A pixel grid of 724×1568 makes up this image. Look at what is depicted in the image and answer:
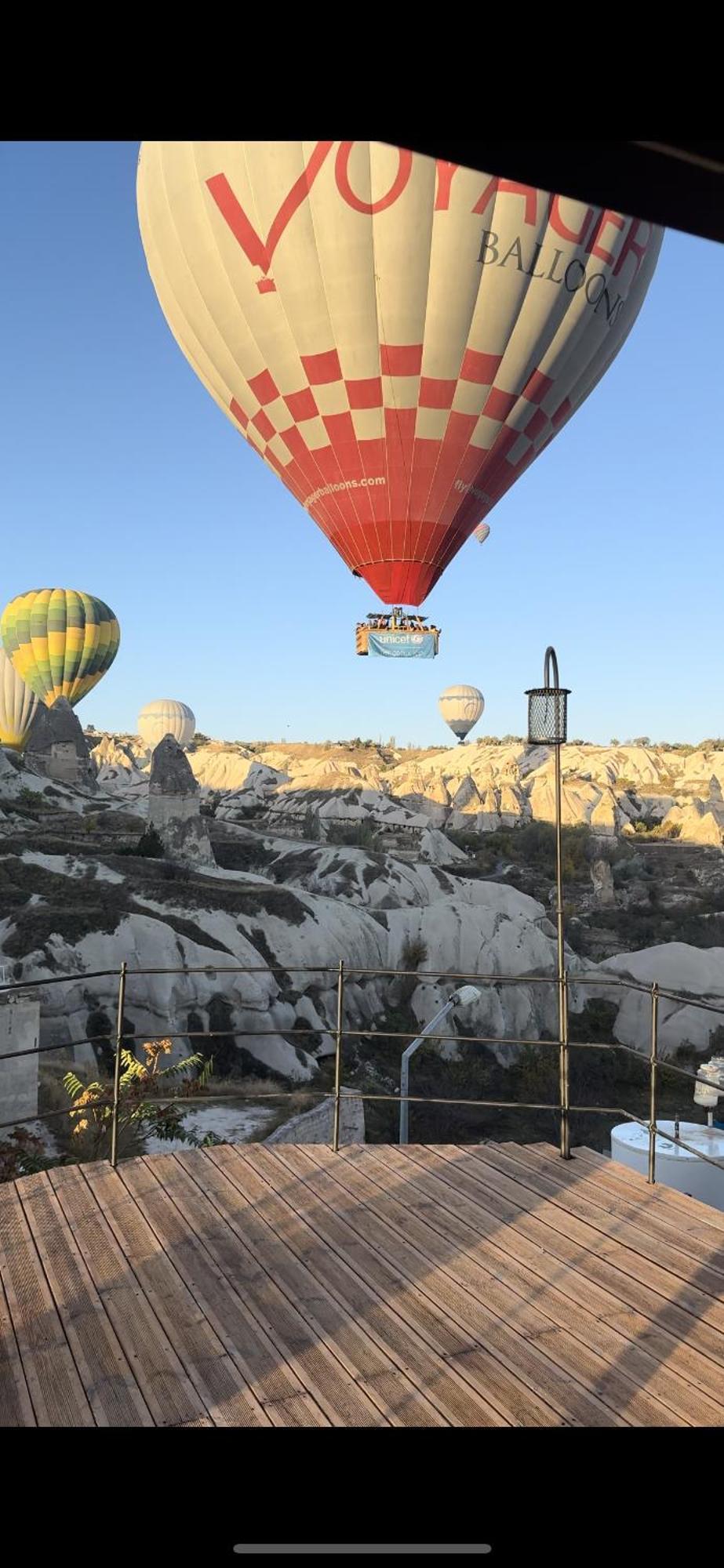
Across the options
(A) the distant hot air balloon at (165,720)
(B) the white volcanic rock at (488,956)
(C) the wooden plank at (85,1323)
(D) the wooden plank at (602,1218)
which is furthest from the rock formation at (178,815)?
(A) the distant hot air balloon at (165,720)

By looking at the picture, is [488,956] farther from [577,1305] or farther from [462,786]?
[462,786]

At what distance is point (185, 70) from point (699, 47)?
926mm

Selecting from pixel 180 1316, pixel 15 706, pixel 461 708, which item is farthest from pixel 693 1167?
pixel 461 708

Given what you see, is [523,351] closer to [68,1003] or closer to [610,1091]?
[68,1003]

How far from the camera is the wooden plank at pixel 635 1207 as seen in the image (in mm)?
4586

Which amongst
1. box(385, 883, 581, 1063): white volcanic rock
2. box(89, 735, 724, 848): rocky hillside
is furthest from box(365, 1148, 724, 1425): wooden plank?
box(89, 735, 724, 848): rocky hillside

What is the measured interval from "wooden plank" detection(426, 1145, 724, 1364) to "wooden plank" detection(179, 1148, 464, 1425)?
1.07 metres

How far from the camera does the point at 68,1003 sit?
73.7ft

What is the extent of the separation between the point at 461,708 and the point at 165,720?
28.2 metres

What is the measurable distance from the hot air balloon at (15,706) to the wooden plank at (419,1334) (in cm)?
6009

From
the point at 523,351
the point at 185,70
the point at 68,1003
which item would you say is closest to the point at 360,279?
the point at 523,351

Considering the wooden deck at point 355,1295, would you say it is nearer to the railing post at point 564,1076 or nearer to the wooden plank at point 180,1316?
the wooden plank at point 180,1316

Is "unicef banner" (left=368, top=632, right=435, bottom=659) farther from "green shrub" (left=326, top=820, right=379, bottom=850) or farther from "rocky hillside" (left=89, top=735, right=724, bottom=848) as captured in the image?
"green shrub" (left=326, top=820, right=379, bottom=850)

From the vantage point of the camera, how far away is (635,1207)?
5.09 m
